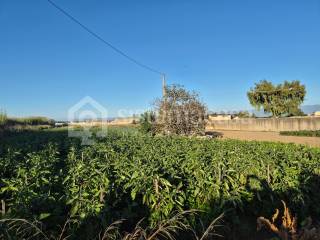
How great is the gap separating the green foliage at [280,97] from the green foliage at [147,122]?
39.8 m

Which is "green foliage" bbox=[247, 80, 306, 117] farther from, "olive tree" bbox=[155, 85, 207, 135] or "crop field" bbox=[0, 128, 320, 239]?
"crop field" bbox=[0, 128, 320, 239]

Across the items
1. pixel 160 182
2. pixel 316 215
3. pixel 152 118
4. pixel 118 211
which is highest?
pixel 152 118

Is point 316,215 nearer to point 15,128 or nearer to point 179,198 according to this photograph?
point 179,198

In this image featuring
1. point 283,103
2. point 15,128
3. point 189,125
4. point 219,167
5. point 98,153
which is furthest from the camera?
point 283,103

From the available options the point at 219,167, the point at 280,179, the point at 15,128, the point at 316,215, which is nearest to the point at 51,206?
the point at 219,167

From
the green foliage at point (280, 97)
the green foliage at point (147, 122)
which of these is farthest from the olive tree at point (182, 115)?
the green foliage at point (280, 97)

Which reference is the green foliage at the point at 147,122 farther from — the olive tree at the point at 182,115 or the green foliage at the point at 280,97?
the green foliage at the point at 280,97

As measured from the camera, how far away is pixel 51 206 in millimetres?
4125

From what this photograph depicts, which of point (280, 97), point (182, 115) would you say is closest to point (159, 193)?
point (182, 115)

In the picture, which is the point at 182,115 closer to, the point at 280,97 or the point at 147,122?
the point at 147,122

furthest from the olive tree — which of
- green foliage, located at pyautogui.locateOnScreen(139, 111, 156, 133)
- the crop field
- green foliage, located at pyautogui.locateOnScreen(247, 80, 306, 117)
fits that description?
green foliage, located at pyautogui.locateOnScreen(247, 80, 306, 117)

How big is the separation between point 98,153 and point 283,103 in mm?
55920

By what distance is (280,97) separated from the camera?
58750 mm

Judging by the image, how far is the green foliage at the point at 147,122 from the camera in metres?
23.9
